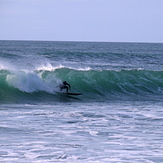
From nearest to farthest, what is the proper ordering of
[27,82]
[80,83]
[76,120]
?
[76,120] → [27,82] → [80,83]

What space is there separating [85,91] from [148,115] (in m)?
8.17

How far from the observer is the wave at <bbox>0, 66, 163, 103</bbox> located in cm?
2097

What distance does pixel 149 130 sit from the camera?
42.1 feet

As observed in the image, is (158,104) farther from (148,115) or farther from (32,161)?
(32,161)

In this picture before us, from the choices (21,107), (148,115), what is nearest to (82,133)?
(148,115)

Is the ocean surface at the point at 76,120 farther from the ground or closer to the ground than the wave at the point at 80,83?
closer to the ground

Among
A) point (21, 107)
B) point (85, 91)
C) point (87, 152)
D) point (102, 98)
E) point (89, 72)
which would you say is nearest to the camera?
point (87, 152)

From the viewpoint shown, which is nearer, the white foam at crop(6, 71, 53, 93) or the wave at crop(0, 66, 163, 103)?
the wave at crop(0, 66, 163, 103)

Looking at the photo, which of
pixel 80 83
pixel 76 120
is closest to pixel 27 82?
pixel 80 83

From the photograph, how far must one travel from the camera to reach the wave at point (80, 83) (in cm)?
2097

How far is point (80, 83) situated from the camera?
81.5 feet

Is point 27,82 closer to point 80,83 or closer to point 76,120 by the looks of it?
point 80,83

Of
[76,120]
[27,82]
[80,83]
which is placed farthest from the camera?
[80,83]

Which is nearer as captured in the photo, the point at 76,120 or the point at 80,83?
the point at 76,120
